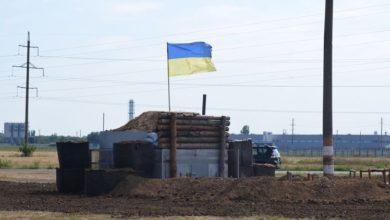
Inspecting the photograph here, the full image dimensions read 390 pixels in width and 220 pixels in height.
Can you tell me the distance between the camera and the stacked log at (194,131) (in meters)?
28.7

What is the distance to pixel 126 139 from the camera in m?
30.0

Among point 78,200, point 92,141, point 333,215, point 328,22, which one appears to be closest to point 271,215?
point 333,215

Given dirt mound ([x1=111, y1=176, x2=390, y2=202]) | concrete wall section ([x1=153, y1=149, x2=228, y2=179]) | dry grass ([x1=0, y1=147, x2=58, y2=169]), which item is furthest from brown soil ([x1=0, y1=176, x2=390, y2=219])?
dry grass ([x1=0, y1=147, x2=58, y2=169])

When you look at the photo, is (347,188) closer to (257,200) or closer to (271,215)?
(257,200)

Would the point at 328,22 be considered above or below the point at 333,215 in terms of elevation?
above

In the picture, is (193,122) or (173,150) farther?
(193,122)

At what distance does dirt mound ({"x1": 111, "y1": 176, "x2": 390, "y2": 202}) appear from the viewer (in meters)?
24.4

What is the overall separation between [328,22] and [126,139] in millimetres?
8354

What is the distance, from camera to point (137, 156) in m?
28.7

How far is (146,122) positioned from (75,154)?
281 centimetres

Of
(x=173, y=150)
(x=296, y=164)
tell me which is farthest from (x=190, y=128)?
(x=296, y=164)

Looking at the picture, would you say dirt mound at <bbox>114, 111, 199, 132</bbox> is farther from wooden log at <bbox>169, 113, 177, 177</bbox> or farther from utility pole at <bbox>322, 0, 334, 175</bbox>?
utility pole at <bbox>322, 0, 334, 175</bbox>

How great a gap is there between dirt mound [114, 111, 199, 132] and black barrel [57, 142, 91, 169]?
78.0 inches

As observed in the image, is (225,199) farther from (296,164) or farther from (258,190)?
(296,164)
